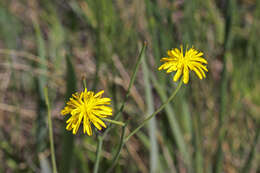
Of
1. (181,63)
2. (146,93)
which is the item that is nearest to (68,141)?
(146,93)

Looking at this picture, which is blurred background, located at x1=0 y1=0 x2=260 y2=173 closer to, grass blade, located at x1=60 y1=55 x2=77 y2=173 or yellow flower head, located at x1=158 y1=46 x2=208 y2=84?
grass blade, located at x1=60 y1=55 x2=77 y2=173

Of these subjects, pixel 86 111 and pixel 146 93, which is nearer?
pixel 86 111

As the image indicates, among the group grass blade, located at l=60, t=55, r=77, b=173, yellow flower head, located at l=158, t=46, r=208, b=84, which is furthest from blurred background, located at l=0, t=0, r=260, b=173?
yellow flower head, located at l=158, t=46, r=208, b=84

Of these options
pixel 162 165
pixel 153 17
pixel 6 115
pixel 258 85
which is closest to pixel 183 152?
pixel 162 165

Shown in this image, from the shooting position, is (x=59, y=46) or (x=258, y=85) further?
(x=59, y=46)

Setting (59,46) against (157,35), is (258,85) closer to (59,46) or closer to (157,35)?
(157,35)

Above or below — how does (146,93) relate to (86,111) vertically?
above

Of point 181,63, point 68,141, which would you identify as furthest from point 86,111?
point 68,141

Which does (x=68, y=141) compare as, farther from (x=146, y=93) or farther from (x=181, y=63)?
(x=181, y=63)
